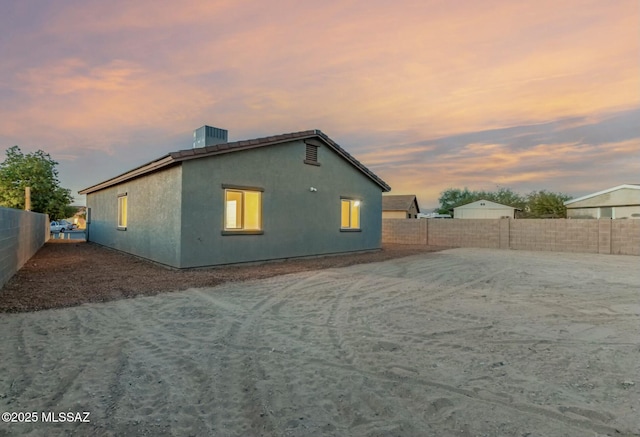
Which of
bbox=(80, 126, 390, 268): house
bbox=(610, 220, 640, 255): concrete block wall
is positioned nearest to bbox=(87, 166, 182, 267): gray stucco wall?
bbox=(80, 126, 390, 268): house

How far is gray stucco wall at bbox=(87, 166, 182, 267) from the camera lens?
9.24 meters

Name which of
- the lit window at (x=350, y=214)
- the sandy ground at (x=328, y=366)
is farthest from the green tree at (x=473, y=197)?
the sandy ground at (x=328, y=366)

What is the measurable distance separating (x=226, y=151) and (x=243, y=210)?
6.48ft

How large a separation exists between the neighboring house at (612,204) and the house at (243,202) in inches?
766

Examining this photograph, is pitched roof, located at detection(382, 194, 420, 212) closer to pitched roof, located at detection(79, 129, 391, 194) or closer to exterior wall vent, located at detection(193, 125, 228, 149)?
pitched roof, located at detection(79, 129, 391, 194)

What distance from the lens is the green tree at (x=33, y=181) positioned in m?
23.0

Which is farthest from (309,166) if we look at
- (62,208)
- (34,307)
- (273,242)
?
(62,208)

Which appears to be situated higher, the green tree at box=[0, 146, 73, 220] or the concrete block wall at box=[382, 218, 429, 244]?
the green tree at box=[0, 146, 73, 220]

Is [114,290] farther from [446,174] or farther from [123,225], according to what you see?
[446,174]

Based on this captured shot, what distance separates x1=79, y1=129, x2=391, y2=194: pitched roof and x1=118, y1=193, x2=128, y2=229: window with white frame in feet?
2.22

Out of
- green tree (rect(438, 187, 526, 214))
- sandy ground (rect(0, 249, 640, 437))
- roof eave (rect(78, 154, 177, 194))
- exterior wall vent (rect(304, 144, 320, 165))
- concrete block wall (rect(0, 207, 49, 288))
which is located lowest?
sandy ground (rect(0, 249, 640, 437))

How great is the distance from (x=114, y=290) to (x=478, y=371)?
671 centimetres

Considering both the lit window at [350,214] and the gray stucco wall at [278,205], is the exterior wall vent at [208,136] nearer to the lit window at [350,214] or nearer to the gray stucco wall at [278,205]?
the gray stucco wall at [278,205]

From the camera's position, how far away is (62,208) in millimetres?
25750
